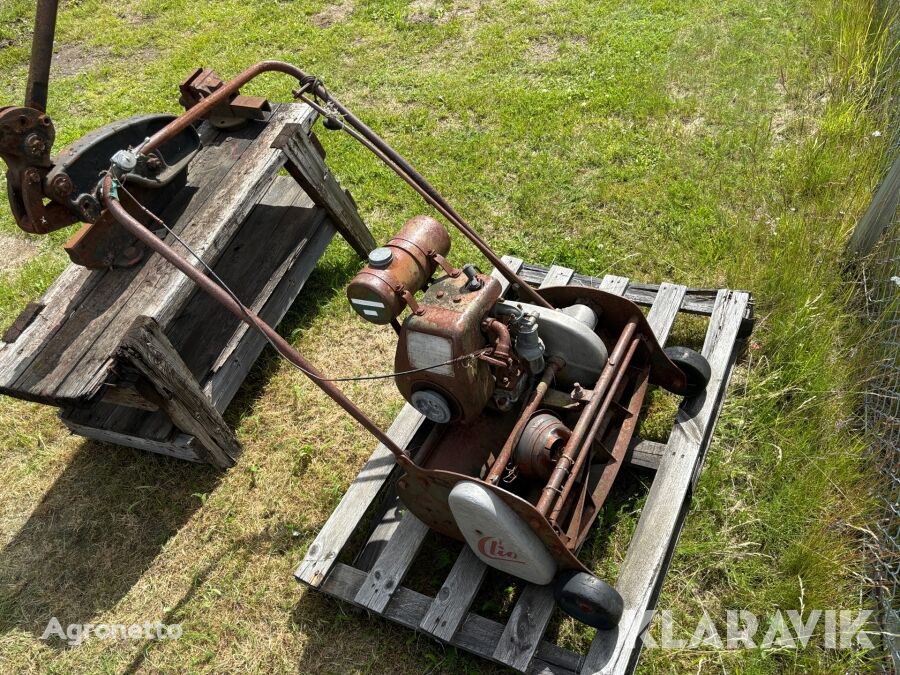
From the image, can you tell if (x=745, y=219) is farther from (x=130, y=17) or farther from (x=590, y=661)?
(x=130, y=17)

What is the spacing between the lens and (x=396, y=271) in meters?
2.92

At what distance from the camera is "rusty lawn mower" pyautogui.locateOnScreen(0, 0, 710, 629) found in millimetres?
2771

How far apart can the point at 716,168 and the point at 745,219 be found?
0.68 m

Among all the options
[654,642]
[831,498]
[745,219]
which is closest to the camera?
[654,642]

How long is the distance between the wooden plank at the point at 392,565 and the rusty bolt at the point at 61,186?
234cm

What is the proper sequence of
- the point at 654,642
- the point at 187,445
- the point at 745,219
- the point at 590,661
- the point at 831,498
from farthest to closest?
the point at 745,219 < the point at 187,445 < the point at 831,498 < the point at 654,642 < the point at 590,661

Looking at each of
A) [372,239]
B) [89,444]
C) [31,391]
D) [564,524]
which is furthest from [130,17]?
[564,524]

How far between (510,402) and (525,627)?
981mm

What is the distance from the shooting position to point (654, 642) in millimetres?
3062

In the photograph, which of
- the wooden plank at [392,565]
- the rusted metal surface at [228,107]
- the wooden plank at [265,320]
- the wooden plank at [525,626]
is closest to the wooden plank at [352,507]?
the wooden plank at [392,565]

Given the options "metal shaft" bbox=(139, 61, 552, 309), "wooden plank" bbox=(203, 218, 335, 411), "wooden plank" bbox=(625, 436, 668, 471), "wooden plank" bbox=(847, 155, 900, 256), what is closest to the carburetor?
"metal shaft" bbox=(139, 61, 552, 309)

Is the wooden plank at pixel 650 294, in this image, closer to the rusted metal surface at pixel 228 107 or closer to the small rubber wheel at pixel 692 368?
the small rubber wheel at pixel 692 368

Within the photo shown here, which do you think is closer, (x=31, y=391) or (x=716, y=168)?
(x=31, y=391)

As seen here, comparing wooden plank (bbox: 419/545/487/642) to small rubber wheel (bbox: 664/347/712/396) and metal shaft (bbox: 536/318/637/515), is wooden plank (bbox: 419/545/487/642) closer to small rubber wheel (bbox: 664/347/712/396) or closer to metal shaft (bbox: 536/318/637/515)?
metal shaft (bbox: 536/318/637/515)
